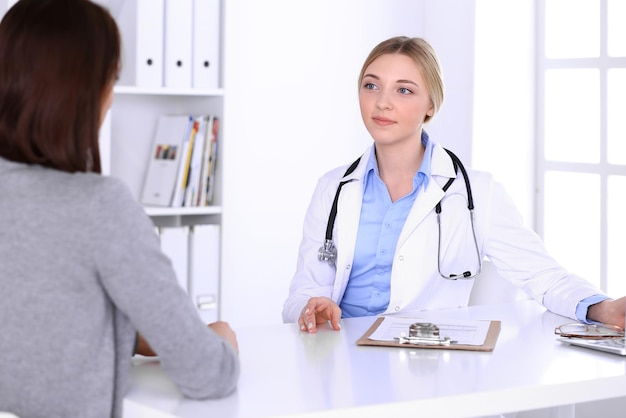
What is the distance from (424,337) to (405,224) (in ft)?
1.91

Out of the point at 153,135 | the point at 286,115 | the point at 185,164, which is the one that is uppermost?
the point at 286,115

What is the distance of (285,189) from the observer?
3645mm

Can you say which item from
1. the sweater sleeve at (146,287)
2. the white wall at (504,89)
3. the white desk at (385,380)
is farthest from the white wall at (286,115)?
the sweater sleeve at (146,287)

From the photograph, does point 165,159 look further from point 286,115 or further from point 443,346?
point 443,346

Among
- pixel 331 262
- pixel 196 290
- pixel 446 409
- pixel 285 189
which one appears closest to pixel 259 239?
pixel 285 189

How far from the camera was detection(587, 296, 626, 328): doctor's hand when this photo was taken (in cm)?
195

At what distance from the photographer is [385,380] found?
59.6 inches

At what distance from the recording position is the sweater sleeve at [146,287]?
1.28 meters

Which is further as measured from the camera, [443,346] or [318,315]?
[318,315]

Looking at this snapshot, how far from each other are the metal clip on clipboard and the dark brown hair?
711 millimetres

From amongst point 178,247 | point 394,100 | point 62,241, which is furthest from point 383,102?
point 62,241

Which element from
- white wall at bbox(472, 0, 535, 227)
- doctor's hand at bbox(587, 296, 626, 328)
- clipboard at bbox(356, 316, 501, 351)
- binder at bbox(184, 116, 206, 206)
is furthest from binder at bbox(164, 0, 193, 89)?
doctor's hand at bbox(587, 296, 626, 328)

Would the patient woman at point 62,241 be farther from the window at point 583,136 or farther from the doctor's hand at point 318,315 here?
the window at point 583,136

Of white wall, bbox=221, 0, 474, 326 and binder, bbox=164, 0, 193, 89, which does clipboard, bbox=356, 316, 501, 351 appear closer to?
binder, bbox=164, 0, 193, 89
